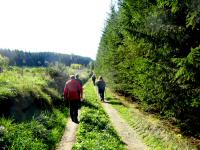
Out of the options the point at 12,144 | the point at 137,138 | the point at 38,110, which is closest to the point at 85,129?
the point at 137,138

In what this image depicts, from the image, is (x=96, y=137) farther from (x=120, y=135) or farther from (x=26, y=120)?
(x=26, y=120)

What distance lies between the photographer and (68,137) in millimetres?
13406

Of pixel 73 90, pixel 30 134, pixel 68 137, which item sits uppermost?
pixel 73 90

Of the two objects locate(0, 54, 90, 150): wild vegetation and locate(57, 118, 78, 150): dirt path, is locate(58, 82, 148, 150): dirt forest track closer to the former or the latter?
locate(57, 118, 78, 150): dirt path

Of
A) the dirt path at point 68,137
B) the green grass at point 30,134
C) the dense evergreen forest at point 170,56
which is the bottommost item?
the dirt path at point 68,137

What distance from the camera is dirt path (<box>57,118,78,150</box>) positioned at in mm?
11977

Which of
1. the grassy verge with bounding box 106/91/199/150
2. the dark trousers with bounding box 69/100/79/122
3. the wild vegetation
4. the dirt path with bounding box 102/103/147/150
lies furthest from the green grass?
the grassy verge with bounding box 106/91/199/150

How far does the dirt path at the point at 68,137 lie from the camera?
39.3 ft

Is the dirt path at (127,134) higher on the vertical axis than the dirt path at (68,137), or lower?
lower

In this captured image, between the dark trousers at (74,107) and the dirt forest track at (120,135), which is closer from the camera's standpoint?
the dirt forest track at (120,135)

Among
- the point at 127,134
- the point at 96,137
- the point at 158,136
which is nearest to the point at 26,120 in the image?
the point at 96,137

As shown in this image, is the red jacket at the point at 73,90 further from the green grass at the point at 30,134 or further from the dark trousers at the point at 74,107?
the green grass at the point at 30,134

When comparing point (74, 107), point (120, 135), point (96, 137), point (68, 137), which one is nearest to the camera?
point (96, 137)

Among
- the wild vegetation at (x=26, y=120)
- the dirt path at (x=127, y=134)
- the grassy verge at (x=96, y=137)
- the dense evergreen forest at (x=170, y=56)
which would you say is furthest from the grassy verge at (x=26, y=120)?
the dense evergreen forest at (x=170, y=56)
